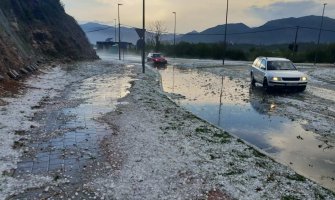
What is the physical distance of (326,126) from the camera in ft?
35.7

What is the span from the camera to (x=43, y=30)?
36281 millimetres

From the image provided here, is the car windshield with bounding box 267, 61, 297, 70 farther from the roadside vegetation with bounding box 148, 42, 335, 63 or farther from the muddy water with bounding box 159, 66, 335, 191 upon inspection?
the roadside vegetation with bounding box 148, 42, 335, 63

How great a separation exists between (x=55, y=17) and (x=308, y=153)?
39.5m

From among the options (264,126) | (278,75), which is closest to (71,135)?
(264,126)

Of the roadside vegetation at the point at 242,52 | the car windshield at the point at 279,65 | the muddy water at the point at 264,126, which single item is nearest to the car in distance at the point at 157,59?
the roadside vegetation at the point at 242,52

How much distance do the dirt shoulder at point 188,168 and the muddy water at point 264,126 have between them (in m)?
0.68

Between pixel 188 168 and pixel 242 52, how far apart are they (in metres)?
59.0

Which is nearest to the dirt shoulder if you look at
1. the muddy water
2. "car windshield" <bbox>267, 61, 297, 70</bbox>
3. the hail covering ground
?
the hail covering ground

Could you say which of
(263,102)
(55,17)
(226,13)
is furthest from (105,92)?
(226,13)

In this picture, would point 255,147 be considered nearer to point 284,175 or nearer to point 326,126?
point 284,175

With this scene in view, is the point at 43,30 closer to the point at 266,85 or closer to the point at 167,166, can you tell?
the point at 266,85

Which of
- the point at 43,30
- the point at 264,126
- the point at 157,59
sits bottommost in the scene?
the point at 157,59

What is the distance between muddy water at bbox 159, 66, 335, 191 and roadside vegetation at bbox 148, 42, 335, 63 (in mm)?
43256

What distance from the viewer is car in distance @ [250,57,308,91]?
59.3 ft
